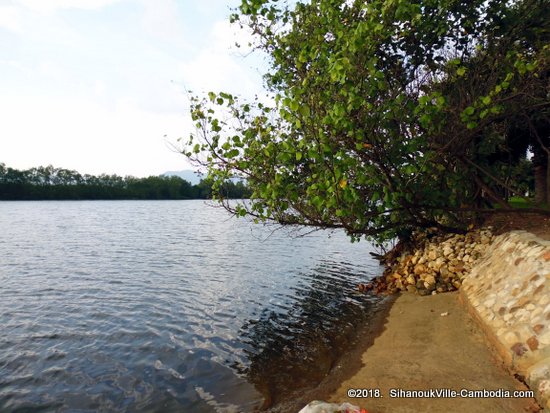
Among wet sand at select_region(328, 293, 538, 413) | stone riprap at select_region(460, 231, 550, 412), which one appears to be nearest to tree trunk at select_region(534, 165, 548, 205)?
stone riprap at select_region(460, 231, 550, 412)

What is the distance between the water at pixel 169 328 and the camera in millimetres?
9844

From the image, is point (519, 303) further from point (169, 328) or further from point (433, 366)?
point (169, 328)

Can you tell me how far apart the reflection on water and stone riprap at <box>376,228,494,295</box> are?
1720 mm

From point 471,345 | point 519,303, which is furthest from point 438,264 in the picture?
point 519,303

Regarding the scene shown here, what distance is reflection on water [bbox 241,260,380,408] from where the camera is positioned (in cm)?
1020

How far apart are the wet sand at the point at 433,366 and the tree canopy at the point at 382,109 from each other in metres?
4.25

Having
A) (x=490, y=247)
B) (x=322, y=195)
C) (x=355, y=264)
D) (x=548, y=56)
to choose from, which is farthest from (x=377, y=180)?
(x=355, y=264)

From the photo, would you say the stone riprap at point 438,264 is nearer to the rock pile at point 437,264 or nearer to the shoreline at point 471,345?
the rock pile at point 437,264

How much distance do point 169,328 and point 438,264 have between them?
12182 millimetres

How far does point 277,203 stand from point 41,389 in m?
9.41

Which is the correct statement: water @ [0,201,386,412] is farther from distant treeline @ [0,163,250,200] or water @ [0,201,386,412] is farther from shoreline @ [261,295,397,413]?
distant treeline @ [0,163,250,200]

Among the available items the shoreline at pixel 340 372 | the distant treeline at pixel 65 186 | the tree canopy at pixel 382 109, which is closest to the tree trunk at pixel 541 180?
the tree canopy at pixel 382 109

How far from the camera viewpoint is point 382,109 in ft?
37.7

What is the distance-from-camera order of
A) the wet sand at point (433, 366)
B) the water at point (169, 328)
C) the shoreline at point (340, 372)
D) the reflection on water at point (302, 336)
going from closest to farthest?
the wet sand at point (433, 366), the shoreline at point (340, 372), the water at point (169, 328), the reflection on water at point (302, 336)
